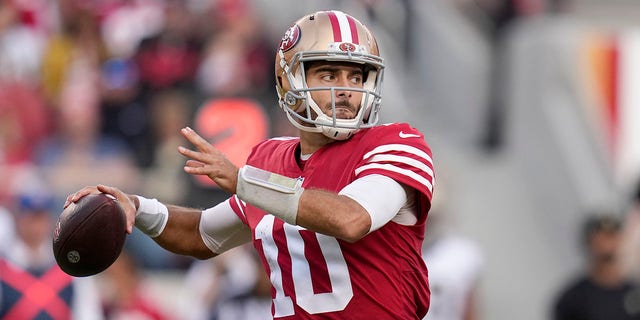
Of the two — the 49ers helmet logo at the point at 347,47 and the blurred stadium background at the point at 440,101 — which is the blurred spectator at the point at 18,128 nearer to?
the blurred stadium background at the point at 440,101

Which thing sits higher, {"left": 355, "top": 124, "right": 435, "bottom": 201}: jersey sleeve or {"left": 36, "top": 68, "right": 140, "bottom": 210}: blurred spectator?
{"left": 355, "top": 124, "right": 435, "bottom": 201}: jersey sleeve

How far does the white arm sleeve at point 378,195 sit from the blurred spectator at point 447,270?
361cm

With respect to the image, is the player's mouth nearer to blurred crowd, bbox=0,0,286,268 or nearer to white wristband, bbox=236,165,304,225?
white wristband, bbox=236,165,304,225

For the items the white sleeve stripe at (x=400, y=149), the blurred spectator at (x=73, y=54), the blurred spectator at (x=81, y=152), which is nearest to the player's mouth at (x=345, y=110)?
the white sleeve stripe at (x=400, y=149)

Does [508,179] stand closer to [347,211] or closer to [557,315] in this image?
[557,315]

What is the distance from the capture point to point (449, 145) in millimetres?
Result: 11242

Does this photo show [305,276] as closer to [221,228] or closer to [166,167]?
[221,228]

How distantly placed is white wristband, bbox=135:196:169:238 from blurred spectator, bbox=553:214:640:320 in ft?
12.7

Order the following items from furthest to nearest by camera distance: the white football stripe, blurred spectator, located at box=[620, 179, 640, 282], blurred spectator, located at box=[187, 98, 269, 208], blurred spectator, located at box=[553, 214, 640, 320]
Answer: blurred spectator, located at box=[187, 98, 269, 208]
blurred spectator, located at box=[620, 179, 640, 282]
blurred spectator, located at box=[553, 214, 640, 320]
the white football stripe

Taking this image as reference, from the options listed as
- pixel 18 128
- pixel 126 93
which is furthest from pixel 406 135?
pixel 126 93

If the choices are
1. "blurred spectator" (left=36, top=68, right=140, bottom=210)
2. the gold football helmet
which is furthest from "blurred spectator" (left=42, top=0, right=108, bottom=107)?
the gold football helmet

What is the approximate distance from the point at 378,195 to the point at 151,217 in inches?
40.0

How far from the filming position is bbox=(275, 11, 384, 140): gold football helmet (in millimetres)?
4438

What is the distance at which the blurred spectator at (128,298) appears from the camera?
8.08 metres
